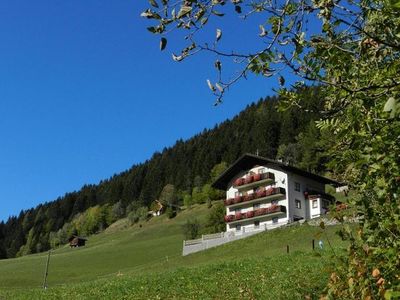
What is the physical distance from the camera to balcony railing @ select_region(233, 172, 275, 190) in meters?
82.4

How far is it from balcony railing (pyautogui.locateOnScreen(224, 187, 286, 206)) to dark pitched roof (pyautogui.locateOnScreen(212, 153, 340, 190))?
3644 mm

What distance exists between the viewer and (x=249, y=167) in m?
86.2

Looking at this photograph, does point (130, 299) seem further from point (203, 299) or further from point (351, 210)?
point (351, 210)

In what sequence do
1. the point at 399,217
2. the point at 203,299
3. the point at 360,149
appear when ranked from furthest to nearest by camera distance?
the point at 203,299 → the point at 360,149 → the point at 399,217

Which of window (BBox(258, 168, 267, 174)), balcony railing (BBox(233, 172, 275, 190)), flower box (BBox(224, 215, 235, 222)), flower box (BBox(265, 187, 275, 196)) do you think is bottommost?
flower box (BBox(224, 215, 235, 222))

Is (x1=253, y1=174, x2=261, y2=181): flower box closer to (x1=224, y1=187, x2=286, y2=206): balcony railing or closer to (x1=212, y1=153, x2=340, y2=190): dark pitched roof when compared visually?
(x1=224, y1=187, x2=286, y2=206): balcony railing

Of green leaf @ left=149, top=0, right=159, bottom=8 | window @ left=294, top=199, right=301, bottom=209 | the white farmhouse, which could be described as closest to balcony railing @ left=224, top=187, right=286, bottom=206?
the white farmhouse

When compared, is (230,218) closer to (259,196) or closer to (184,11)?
(259,196)

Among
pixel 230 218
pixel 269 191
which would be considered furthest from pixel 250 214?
pixel 269 191

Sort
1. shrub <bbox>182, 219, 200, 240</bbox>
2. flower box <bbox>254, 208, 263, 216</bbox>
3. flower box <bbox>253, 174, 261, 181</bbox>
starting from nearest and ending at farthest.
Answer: flower box <bbox>254, 208, 263, 216</bbox>
flower box <bbox>253, 174, 261, 181</bbox>
shrub <bbox>182, 219, 200, 240</bbox>

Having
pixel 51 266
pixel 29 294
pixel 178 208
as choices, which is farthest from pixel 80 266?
pixel 178 208

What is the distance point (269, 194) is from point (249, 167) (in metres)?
6.89

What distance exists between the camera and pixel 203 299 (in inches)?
810

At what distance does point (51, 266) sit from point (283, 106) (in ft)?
274
